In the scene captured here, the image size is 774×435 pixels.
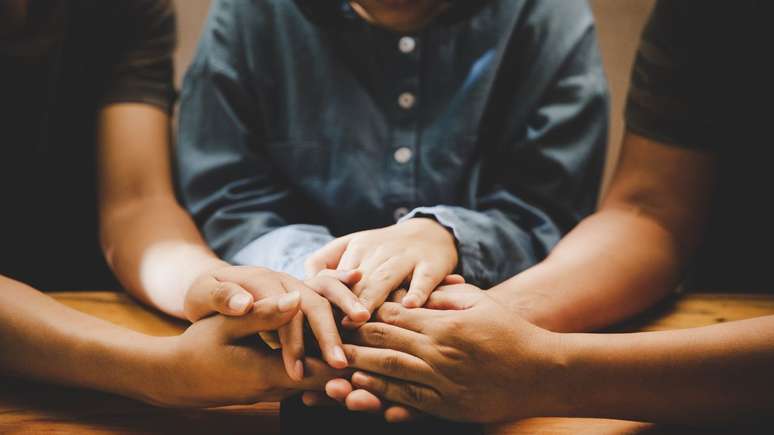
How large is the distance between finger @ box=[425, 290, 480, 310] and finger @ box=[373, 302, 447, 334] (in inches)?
0.8

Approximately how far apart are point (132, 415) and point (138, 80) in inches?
19.7

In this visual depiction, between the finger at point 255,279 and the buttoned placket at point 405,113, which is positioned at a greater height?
the buttoned placket at point 405,113

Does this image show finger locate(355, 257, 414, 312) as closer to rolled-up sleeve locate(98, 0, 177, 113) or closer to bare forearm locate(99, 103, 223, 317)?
bare forearm locate(99, 103, 223, 317)

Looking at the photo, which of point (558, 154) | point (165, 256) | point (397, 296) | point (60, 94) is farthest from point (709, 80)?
point (60, 94)

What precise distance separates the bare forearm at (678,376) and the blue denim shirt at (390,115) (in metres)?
0.27

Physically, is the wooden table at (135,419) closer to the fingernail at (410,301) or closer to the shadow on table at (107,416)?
the shadow on table at (107,416)

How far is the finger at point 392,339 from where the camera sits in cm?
58

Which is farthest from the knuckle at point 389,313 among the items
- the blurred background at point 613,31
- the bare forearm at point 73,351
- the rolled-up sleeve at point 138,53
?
the blurred background at point 613,31

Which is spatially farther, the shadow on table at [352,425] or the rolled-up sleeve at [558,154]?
the rolled-up sleeve at [558,154]

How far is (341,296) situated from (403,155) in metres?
0.31

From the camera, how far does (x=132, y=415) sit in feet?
1.99

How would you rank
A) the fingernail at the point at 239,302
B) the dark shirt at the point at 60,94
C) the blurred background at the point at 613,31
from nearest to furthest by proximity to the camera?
the fingernail at the point at 239,302 → the dark shirt at the point at 60,94 → the blurred background at the point at 613,31

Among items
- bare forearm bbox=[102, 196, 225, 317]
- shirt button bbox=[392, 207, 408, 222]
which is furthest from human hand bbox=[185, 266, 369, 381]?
shirt button bbox=[392, 207, 408, 222]

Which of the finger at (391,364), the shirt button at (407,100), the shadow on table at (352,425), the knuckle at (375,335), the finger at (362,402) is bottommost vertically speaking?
the shadow on table at (352,425)
